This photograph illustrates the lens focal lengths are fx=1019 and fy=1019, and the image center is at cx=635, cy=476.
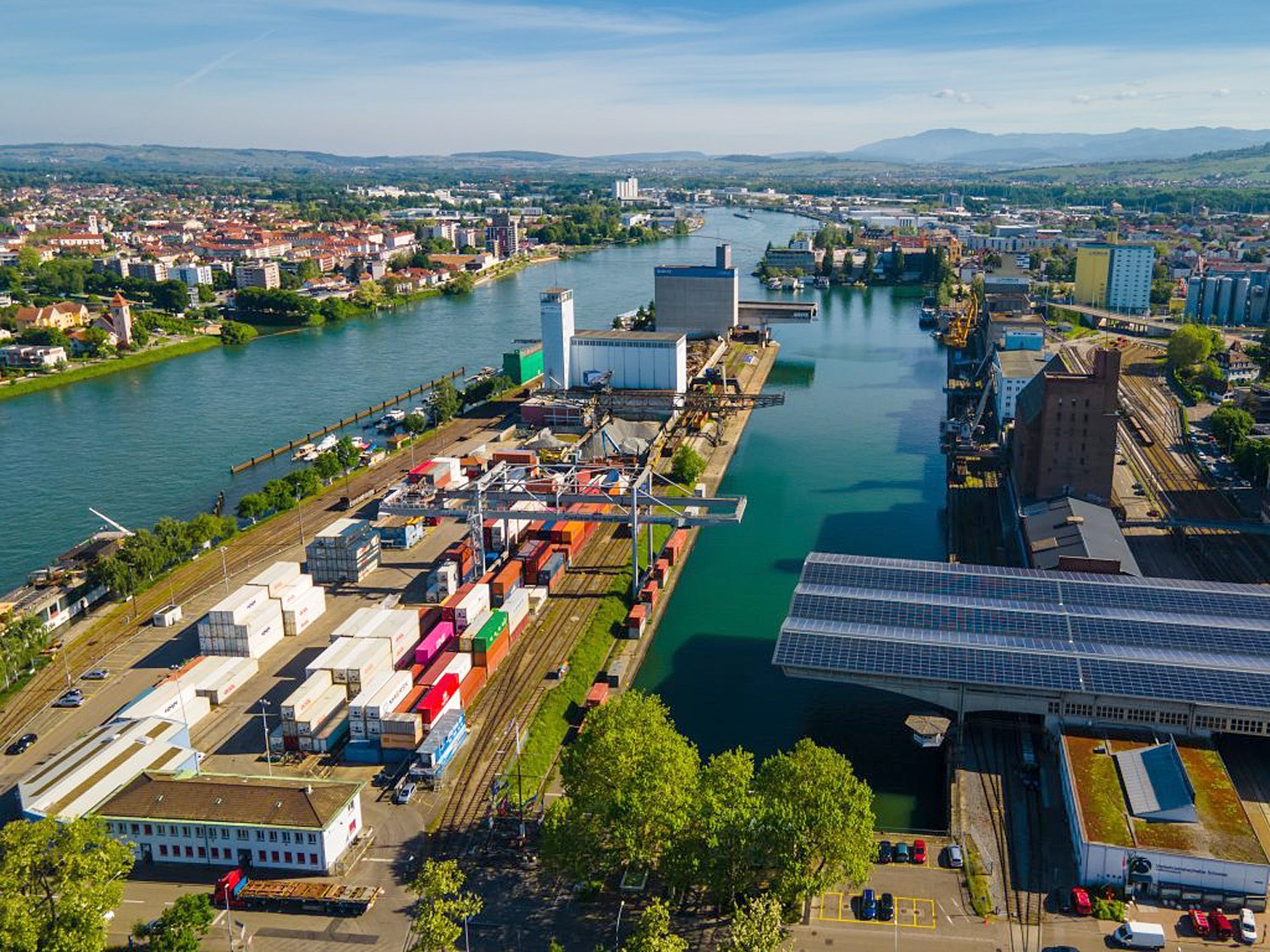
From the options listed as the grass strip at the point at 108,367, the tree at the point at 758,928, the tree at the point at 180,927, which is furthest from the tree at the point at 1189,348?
the grass strip at the point at 108,367

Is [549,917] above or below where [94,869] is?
below

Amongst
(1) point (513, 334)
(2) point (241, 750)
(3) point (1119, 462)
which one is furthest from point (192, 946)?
(1) point (513, 334)

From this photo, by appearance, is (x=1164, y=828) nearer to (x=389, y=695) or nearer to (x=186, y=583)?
(x=389, y=695)

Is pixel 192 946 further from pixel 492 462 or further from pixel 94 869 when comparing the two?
pixel 492 462

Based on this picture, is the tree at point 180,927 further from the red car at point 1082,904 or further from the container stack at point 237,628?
the red car at point 1082,904

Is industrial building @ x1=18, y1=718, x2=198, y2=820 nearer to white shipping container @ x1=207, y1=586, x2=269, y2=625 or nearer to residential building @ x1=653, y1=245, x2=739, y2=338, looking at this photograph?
white shipping container @ x1=207, y1=586, x2=269, y2=625

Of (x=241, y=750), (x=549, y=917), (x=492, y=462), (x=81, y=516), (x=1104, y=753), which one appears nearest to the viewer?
(x=549, y=917)

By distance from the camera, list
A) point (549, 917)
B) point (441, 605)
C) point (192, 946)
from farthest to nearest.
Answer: point (441, 605), point (549, 917), point (192, 946)
